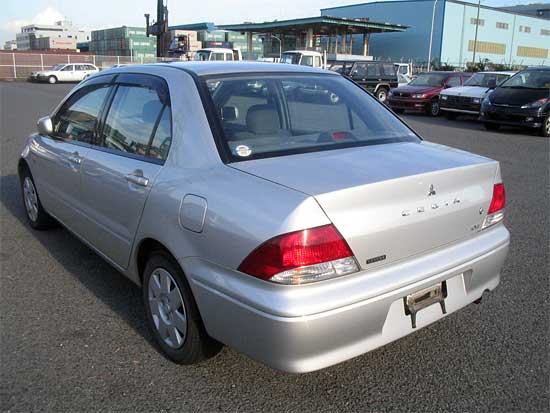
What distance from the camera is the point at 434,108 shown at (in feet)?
61.5

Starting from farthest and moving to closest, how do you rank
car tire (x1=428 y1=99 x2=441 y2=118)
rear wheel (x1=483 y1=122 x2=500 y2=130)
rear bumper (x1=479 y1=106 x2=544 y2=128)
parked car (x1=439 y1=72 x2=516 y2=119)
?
car tire (x1=428 y1=99 x2=441 y2=118), parked car (x1=439 y1=72 x2=516 y2=119), rear wheel (x1=483 y1=122 x2=500 y2=130), rear bumper (x1=479 y1=106 x2=544 y2=128)

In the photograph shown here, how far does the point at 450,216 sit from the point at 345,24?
55.9 m

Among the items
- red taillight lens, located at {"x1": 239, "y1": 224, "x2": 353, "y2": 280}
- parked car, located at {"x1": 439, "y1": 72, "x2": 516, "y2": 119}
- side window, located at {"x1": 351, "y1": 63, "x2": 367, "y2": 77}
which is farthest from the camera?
side window, located at {"x1": 351, "y1": 63, "x2": 367, "y2": 77}

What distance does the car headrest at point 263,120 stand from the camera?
3.03m

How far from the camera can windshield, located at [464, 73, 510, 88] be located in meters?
17.8

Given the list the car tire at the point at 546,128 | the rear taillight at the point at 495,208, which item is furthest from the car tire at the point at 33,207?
the car tire at the point at 546,128

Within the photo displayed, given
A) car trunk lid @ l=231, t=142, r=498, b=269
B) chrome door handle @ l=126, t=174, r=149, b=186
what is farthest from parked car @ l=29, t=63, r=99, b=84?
car trunk lid @ l=231, t=142, r=498, b=269

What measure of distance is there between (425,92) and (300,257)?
1753 centimetres

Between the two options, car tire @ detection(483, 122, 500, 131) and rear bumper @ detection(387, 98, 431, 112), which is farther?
rear bumper @ detection(387, 98, 431, 112)

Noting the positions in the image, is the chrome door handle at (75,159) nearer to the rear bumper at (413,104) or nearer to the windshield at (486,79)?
the rear bumper at (413,104)

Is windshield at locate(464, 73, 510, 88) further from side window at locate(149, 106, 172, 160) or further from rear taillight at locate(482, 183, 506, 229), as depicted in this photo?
side window at locate(149, 106, 172, 160)

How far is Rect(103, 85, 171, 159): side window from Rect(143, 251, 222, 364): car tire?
65 cm

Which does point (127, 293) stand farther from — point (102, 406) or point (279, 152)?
point (279, 152)

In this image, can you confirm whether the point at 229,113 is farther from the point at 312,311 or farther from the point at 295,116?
the point at 312,311
